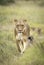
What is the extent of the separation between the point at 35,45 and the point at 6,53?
447 millimetres

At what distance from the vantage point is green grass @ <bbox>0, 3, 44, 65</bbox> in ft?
8.96

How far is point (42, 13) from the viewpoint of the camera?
2.92 metres

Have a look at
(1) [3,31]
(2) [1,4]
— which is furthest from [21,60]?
(2) [1,4]

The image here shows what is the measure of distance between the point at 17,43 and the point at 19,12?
0.49m

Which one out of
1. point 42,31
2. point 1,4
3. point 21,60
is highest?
point 1,4

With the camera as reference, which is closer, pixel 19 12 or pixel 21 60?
pixel 21 60

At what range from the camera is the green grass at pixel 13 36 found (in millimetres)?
2730

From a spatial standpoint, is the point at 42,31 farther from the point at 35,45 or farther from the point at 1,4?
the point at 1,4

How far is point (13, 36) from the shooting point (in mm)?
2811

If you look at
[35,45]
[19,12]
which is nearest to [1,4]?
[19,12]

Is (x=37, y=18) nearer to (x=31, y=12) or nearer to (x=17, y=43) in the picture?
(x=31, y=12)

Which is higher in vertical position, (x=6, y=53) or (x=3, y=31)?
(x=3, y=31)

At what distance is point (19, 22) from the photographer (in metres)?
2.88

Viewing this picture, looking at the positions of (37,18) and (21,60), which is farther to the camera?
(37,18)
